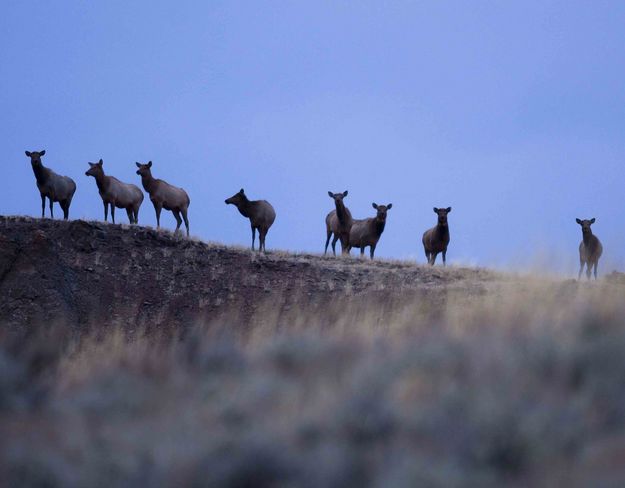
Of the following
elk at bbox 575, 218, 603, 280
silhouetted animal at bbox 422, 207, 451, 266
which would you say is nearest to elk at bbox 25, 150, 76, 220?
silhouetted animal at bbox 422, 207, 451, 266

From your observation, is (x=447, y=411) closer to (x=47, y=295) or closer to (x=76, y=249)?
(x=47, y=295)

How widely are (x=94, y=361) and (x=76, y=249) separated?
1556 cm

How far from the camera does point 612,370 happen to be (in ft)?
27.8

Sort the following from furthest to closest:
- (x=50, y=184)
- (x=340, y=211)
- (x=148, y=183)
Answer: (x=148, y=183) < (x=340, y=211) < (x=50, y=184)

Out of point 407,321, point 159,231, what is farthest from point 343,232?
point 407,321

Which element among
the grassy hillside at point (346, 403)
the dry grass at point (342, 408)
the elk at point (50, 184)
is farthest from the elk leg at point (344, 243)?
the dry grass at point (342, 408)

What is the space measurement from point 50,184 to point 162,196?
421cm

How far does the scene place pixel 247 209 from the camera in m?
32.6

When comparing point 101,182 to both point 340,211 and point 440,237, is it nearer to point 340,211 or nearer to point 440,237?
point 340,211

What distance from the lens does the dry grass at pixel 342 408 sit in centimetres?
691

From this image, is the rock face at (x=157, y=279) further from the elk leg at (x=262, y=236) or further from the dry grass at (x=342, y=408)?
the dry grass at (x=342, y=408)

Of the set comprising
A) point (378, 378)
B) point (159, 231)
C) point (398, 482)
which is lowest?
point (398, 482)

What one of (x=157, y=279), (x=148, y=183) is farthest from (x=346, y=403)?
(x=148, y=183)

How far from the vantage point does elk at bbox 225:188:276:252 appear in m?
32.2
